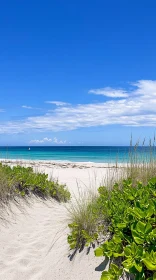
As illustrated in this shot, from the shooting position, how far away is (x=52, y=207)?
267 inches

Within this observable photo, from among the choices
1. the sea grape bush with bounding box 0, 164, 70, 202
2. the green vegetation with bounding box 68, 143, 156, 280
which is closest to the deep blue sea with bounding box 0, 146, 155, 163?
the green vegetation with bounding box 68, 143, 156, 280

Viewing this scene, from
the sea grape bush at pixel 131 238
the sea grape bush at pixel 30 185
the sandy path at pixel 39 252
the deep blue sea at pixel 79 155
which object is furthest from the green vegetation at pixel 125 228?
the sea grape bush at pixel 30 185

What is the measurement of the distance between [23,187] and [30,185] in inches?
8.4

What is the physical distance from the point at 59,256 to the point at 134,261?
1.91 metres

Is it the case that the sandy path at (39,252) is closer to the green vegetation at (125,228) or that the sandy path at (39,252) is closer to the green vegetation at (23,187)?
the green vegetation at (125,228)

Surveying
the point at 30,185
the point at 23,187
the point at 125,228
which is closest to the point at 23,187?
the point at 23,187

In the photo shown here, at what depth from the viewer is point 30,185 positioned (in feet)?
22.6

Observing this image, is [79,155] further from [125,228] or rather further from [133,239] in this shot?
[133,239]

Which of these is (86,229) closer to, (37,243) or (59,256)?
(59,256)

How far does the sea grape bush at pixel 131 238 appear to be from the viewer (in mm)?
2248

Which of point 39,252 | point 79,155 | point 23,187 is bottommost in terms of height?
point 39,252

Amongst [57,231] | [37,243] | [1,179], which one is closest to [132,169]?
[57,231]

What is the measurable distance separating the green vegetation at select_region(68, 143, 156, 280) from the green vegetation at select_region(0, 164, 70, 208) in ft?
6.86

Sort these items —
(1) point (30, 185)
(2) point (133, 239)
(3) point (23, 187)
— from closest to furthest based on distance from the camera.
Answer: (2) point (133, 239), (3) point (23, 187), (1) point (30, 185)
